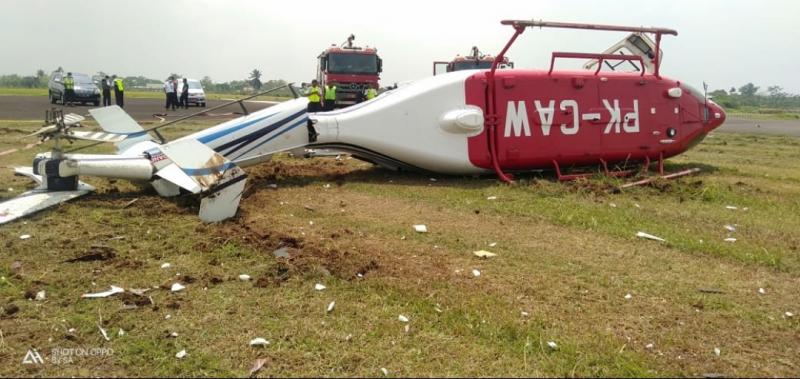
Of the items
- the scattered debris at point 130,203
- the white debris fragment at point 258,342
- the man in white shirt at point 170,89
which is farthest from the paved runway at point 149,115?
the white debris fragment at point 258,342

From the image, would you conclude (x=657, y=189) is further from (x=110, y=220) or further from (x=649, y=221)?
(x=110, y=220)

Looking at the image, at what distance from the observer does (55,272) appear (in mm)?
3965

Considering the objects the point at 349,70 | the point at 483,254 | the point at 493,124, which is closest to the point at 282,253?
the point at 483,254

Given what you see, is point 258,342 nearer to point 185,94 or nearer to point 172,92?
point 172,92

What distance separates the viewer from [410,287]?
3768 mm

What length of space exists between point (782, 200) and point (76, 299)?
24.9 feet

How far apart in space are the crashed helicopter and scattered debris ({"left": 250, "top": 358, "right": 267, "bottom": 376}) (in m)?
3.90

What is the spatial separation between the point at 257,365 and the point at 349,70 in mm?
19071

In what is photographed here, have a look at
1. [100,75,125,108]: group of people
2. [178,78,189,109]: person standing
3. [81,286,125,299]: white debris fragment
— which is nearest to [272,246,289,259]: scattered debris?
[81,286,125,299]: white debris fragment

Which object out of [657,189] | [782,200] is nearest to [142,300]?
[657,189]

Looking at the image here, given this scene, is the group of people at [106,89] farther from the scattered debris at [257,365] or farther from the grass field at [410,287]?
the scattered debris at [257,365]

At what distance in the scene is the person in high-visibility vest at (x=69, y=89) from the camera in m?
27.3

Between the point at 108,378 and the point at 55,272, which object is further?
the point at 55,272

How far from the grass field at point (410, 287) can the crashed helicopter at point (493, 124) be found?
84cm
